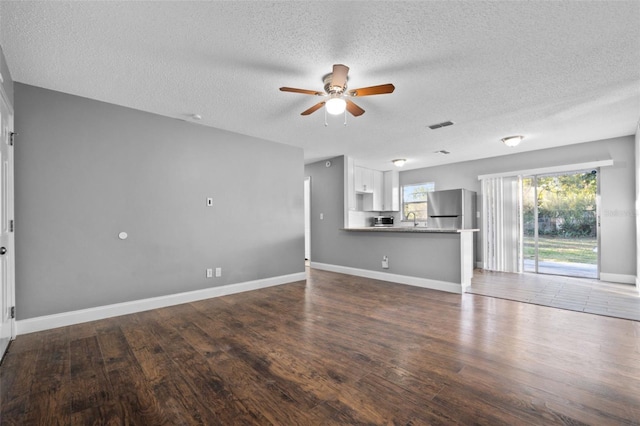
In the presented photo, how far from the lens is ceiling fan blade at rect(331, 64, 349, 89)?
242 cm

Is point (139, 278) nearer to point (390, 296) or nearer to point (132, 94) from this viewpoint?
point (132, 94)

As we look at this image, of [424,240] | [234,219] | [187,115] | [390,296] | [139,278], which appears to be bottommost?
[390,296]

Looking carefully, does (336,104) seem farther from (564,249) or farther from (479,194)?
(564,249)

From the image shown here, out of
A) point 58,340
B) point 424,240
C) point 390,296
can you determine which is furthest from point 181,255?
point 424,240

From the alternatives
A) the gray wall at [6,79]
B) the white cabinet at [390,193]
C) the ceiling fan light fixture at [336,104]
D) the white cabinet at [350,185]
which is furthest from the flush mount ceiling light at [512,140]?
the gray wall at [6,79]

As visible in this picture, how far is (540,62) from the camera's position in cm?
249

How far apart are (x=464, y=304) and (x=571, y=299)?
5.01 feet

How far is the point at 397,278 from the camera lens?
17.0ft

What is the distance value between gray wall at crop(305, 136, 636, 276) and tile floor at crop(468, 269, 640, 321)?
2.58 ft

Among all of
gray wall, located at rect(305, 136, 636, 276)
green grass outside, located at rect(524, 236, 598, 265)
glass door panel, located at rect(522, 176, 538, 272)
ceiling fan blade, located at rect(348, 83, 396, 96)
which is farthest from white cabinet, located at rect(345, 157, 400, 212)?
ceiling fan blade, located at rect(348, 83, 396, 96)

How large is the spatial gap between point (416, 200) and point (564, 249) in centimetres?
326

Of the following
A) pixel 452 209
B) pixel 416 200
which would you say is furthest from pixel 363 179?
pixel 452 209

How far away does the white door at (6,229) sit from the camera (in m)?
2.38

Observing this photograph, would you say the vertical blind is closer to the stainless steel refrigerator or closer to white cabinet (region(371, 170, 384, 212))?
the stainless steel refrigerator
